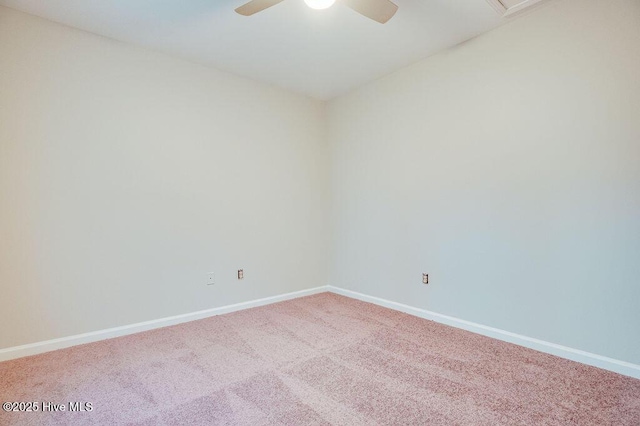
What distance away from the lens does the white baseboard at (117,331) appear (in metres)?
2.21

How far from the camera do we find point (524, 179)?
7.72 ft

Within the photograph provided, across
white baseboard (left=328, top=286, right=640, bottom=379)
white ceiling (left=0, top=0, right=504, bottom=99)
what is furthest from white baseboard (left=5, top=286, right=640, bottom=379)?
white ceiling (left=0, top=0, right=504, bottom=99)

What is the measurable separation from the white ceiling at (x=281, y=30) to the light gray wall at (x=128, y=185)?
0.22m

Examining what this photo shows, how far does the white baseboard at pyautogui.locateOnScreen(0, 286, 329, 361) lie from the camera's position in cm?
221

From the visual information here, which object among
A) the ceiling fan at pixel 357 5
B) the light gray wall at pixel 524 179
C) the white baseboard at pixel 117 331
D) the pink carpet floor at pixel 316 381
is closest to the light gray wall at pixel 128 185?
the white baseboard at pixel 117 331

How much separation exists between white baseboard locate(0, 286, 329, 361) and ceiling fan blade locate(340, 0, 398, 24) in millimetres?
2755

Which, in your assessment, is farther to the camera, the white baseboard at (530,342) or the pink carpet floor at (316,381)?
the white baseboard at (530,342)

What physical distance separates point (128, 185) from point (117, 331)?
119 cm

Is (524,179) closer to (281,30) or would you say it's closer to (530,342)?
(530,342)

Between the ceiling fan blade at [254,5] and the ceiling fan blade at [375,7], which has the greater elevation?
the ceiling fan blade at [254,5]

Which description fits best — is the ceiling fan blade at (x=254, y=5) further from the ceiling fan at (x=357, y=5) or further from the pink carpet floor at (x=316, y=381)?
the pink carpet floor at (x=316, y=381)

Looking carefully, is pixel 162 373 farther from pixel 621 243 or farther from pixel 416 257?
pixel 621 243

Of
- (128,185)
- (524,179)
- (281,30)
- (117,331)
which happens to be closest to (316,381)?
(117,331)

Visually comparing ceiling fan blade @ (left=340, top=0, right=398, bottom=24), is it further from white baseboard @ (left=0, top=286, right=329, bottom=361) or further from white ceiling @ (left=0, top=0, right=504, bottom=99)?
white baseboard @ (left=0, top=286, right=329, bottom=361)
